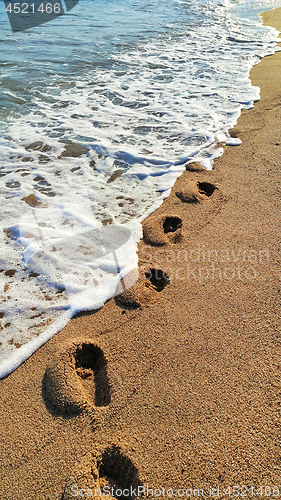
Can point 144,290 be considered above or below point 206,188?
below

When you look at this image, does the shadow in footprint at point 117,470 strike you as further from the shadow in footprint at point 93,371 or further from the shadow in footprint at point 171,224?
the shadow in footprint at point 171,224

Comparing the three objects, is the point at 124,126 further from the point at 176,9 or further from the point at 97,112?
the point at 176,9

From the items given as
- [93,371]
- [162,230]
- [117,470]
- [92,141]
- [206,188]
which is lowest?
[117,470]

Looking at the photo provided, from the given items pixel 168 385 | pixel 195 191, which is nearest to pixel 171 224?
pixel 195 191

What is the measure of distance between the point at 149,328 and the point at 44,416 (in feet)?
2.51

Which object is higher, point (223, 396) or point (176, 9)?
point (176, 9)

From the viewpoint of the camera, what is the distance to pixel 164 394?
1560 millimetres

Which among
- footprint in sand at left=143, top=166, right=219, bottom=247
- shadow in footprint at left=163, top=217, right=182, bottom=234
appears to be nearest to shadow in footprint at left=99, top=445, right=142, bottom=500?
footprint in sand at left=143, top=166, right=219, bottom=247

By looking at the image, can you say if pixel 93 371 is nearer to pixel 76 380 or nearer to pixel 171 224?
pixel 76 380

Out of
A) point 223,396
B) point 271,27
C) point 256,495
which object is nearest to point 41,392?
point 223,396

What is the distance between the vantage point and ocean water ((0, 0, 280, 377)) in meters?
2.19

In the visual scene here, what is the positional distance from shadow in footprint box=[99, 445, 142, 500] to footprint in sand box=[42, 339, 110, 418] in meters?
0.24

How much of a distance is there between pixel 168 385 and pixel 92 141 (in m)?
3.17

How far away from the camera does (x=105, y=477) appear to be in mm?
1339
